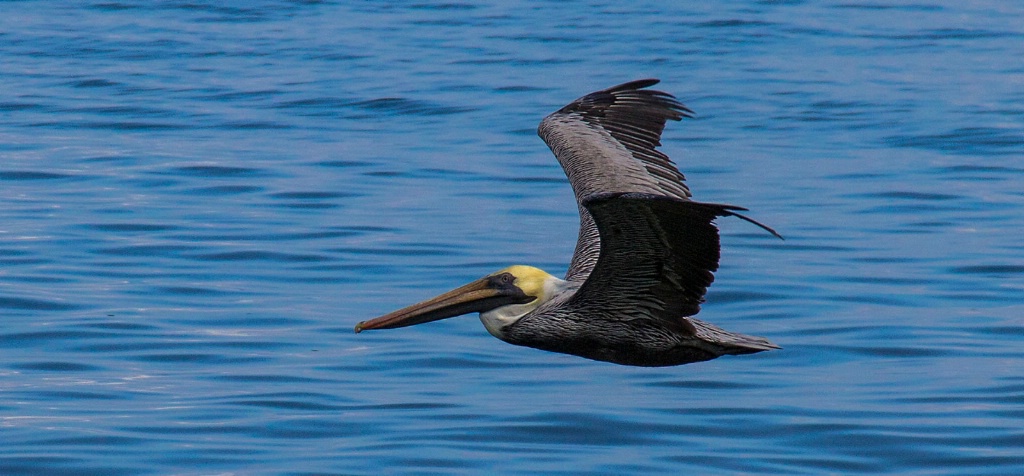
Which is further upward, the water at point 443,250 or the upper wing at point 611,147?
the upper wing at point 611,147

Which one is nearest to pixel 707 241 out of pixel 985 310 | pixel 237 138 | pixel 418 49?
pixel 985 310

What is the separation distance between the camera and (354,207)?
13203mm

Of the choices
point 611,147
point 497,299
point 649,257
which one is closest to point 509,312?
point 497,299

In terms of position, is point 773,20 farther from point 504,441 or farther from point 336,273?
point 504,441

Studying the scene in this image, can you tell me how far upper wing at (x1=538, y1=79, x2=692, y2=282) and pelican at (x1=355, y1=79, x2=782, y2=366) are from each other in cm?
2

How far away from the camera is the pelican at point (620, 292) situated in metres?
6.21

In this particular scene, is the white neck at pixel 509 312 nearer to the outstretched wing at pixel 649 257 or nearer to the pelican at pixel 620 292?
the pelican at pixel 620 292

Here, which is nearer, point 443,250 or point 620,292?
point 620,292

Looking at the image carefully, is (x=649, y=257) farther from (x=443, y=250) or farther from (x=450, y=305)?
(x=443, y=250)

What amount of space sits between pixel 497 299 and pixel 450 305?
0.23 meters

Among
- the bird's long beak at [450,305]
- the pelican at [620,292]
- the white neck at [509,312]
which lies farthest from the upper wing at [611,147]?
the bird's long beak at [450,305]

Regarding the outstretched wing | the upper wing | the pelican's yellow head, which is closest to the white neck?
the pelican's yellow head

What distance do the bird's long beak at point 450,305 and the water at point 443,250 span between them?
2.93 ft

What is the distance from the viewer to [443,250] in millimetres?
11773
